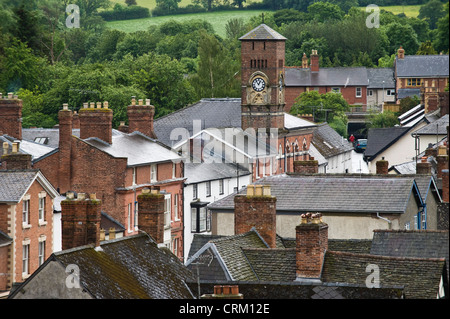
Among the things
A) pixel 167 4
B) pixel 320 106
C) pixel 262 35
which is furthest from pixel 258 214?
pixel 167 4

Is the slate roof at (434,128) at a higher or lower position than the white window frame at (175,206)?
higher

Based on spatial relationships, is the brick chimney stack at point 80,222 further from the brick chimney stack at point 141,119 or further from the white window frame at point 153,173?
the brick chimney stack at point 141,119

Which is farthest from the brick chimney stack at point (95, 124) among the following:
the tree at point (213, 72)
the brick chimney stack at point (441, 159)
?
the tree at point (213, 72)

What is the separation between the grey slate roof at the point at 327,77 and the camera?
150500 millimetres

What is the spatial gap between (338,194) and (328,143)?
6923cm

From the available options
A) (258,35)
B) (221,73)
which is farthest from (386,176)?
(221,73)

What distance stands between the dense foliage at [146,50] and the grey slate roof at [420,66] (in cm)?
423

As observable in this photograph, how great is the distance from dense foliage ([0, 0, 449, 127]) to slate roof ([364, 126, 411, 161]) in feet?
26.3

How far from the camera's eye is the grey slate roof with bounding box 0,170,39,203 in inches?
1727

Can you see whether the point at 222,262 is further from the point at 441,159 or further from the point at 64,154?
the point at 64,154

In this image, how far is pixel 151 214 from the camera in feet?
99.9
